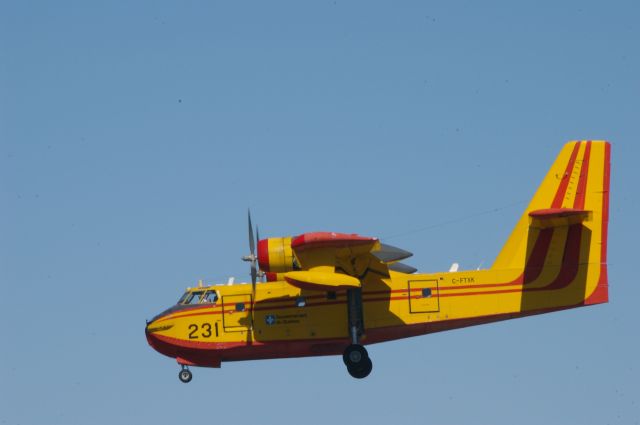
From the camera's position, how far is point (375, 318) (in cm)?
6212

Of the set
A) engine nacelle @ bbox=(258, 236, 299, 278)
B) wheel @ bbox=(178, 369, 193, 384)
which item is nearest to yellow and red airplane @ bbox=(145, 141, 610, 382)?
engine nacelle @ bbox=(258, 236, 299, 278)

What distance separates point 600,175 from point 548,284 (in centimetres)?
419

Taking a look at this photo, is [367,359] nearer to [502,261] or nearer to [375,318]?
[375,318]

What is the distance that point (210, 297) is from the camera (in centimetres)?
6359

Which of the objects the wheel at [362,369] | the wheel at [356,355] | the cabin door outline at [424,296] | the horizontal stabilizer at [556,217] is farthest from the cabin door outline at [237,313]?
the horizontal stabilizer at [556,217]

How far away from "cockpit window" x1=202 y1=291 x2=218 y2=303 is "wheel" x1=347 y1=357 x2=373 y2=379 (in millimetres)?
5444

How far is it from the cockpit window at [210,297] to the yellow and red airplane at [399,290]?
0.06 metres

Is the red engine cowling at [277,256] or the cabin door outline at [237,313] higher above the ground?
the red engine cowling at [277,256]

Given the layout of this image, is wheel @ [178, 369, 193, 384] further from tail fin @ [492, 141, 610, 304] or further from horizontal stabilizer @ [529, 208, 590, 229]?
horizontal stabilizer @ [529, 208, 590, 229]

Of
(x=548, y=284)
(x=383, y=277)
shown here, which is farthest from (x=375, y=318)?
(x=548, y=284)

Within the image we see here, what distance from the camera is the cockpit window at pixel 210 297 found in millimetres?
63469

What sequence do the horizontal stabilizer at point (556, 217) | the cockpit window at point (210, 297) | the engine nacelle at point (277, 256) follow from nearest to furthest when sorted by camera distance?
the horizontal stabilizer at point (556, 217) < the engine nacelle at point (277, 256) < the cockpit window at point (210, 297)

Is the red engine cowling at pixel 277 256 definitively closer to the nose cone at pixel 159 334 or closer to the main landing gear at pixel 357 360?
the main landing gear at pixel 357 360

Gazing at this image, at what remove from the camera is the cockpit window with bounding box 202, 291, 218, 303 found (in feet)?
208
